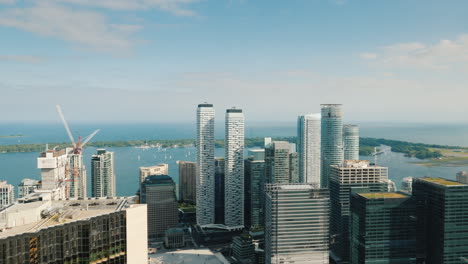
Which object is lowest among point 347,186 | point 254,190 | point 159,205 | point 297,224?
point 159,205

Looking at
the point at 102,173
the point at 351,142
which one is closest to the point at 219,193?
the point at 102,173

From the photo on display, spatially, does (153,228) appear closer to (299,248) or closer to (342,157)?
(299,248)

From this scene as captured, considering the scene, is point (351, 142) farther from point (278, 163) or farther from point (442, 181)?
point (442, 181)

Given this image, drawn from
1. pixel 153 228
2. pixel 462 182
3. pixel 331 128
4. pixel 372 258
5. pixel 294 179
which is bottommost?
pixel 153 228

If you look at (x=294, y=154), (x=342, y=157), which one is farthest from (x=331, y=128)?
(x=294, y=154)

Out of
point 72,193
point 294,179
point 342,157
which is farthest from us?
point 342,157
